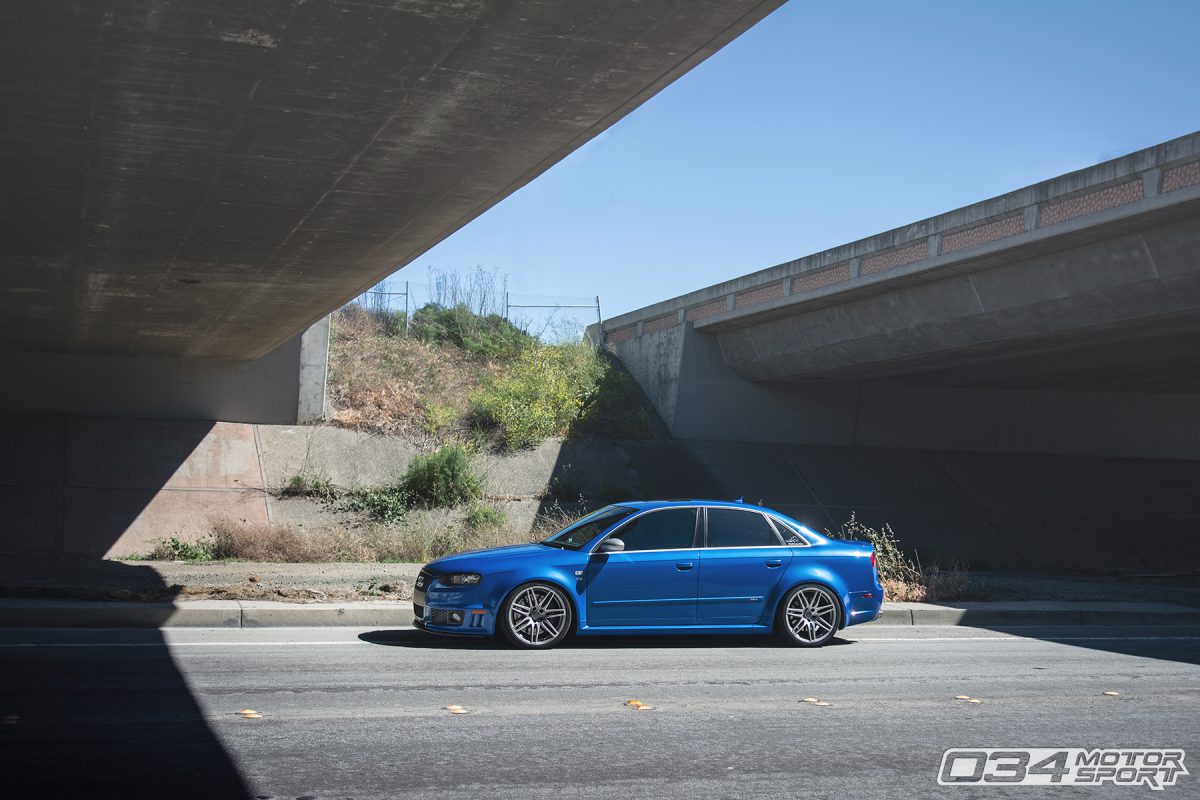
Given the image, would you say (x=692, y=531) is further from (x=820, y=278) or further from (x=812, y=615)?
(x=820, y=278)

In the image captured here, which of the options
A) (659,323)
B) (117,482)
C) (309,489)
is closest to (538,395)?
(659,323)

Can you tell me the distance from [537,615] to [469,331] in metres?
21.2

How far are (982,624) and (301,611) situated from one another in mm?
8704

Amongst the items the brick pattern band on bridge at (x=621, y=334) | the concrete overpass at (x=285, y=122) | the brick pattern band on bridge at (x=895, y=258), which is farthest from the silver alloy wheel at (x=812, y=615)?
the brick pattern band on bridge at (x=621, y=334)

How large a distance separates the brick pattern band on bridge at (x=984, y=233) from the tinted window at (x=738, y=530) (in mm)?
8020

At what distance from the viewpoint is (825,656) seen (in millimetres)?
10977

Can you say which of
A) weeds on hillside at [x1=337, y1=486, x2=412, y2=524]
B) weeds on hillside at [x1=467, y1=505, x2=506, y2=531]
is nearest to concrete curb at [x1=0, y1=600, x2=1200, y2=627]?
weeds on hillside at [x1=467, y1=505, x2=506, y2=531]

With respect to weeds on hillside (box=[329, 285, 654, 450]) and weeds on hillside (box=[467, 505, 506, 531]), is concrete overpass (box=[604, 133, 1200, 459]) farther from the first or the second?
weeds on hillside (box=[467, 505, 506, 531])

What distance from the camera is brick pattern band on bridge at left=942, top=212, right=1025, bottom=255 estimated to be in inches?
666

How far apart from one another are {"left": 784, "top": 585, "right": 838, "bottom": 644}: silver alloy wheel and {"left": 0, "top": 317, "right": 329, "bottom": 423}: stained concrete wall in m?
14.8

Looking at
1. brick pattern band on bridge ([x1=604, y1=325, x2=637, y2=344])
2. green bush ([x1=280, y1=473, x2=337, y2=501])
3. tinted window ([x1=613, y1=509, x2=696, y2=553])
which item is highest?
brick pattern band on bridge ([x1=604, y1=325, x2=637, y2=344])

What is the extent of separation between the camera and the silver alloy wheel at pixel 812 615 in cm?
1151

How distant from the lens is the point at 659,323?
28.3 metres

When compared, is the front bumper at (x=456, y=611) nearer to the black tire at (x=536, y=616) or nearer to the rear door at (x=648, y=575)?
the black tire at (x=536, y=616)
